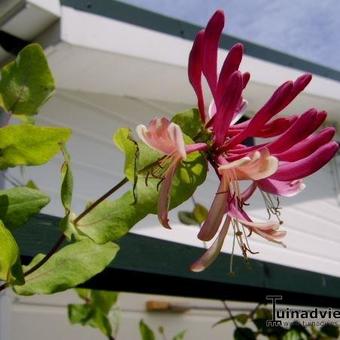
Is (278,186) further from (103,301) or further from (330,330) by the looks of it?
(330,330)

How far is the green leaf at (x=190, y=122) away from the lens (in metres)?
0.64

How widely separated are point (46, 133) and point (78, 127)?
6.55 ft

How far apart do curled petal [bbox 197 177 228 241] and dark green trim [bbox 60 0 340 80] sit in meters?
1.49

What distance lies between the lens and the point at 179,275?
1756 mm

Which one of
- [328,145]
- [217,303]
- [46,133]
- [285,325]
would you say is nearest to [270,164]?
[328,145]

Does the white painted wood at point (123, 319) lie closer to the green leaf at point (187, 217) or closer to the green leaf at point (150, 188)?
the green leaf at point (187, 217)

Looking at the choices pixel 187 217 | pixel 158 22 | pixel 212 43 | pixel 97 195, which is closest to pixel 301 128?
pixel 212 43

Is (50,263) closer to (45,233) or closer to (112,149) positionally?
(45,233)

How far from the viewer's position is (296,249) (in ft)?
12.7

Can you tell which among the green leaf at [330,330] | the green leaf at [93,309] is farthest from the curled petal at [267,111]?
the green leaf at [330,330]

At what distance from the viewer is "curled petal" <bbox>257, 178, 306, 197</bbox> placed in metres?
0.60

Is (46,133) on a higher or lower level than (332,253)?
higher

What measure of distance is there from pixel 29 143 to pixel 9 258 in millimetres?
140

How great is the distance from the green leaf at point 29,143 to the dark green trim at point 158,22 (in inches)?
52.2
